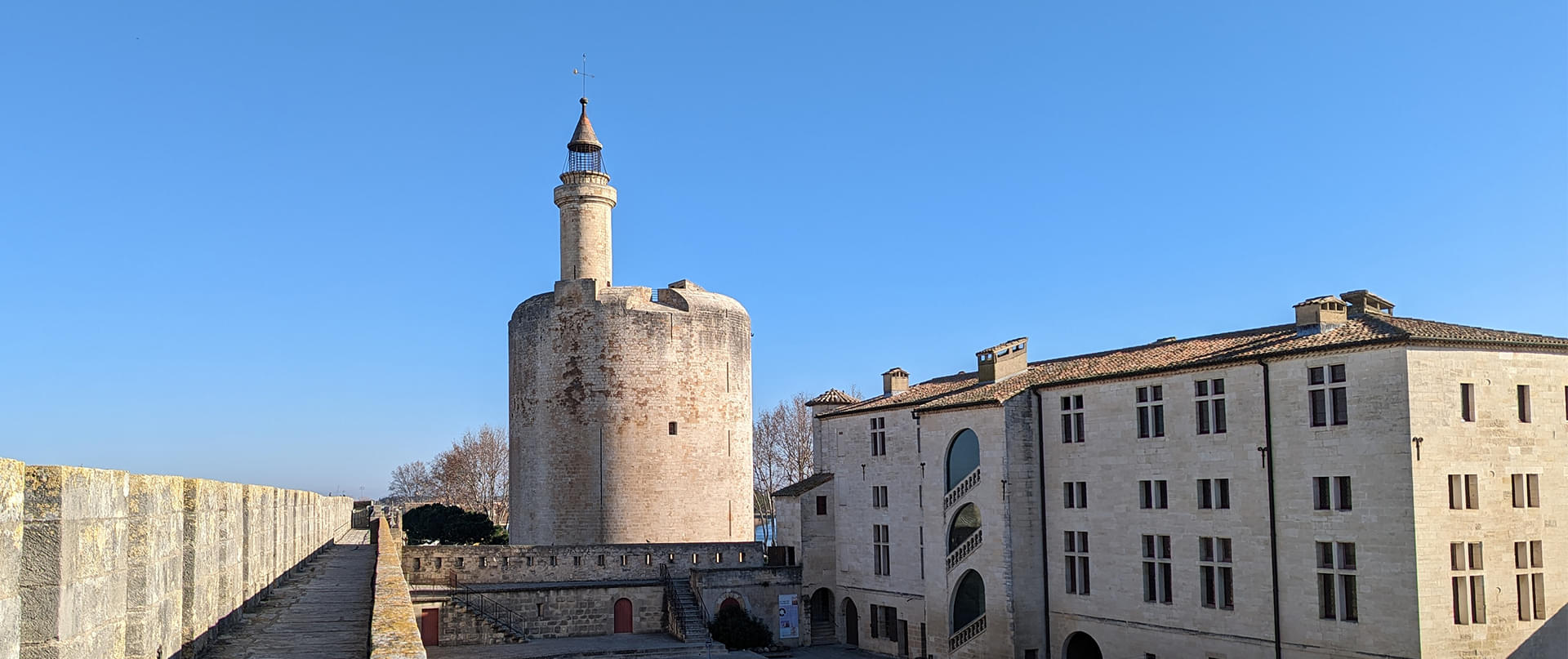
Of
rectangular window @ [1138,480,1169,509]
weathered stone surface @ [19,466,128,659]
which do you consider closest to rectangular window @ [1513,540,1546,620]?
rectangular window @ [1138,480,1169,509]

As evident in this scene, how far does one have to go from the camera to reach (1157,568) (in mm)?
31453

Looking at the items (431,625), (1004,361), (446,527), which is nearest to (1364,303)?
(1004,361)

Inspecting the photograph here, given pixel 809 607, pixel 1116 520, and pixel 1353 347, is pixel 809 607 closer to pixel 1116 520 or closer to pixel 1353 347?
pixel 1116 520

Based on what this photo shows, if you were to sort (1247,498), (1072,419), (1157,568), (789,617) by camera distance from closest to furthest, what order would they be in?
1. (1247,498)
2. (1157,568)
3. (1072,419)
4. (789,617)

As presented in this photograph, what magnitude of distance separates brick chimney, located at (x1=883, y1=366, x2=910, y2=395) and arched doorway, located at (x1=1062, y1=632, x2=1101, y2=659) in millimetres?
14634

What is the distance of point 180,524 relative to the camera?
933 cm

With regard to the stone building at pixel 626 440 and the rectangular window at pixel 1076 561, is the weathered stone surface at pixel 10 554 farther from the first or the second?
the stone building at pixel 626 440

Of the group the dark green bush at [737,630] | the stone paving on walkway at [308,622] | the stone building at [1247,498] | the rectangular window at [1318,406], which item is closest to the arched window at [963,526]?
the stone building at [1247,498]

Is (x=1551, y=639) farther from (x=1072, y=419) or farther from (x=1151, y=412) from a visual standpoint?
(x=1072, y=419)

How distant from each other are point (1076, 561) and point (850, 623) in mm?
12867

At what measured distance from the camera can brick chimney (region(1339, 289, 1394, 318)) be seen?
31.4 metres

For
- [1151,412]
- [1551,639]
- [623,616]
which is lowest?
[623,616]

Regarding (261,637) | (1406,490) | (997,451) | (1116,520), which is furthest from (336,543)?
(1406,490)

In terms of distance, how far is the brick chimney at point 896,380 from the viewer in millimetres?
47594
